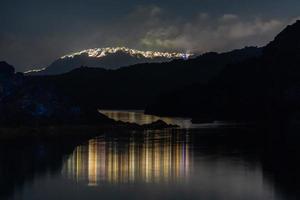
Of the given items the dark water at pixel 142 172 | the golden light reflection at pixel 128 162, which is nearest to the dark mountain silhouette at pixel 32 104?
the dark water at pixel 142 172

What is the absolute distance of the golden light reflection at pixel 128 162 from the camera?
173ft

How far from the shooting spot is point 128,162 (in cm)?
6444

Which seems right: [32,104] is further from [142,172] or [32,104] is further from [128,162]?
[142,172]

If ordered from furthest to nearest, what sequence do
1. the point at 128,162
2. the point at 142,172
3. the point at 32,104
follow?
the point at 32,104
the point at 128,162
the point at 142,172

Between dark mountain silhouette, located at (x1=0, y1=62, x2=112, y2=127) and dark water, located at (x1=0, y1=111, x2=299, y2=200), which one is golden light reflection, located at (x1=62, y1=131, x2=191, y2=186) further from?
dark mountain silhouette, located at (x1=0, y1=62, x2=112, y2=127)

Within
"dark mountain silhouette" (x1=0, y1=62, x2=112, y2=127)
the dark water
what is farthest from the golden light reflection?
"dark mountain silhouette" (x1=0, y1=62, x2=112, y2=127)

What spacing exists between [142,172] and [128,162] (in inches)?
337

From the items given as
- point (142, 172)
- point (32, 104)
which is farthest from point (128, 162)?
point (32, 104)

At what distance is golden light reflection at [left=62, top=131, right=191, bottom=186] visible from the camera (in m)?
52.7

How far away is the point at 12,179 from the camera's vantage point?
51.8 m

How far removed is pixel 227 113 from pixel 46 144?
12044 centimetres

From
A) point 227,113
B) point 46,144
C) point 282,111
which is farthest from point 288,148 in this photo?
point 227,113

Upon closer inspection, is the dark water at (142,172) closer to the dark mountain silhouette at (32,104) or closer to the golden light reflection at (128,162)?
the golden light reflection at (128,162)

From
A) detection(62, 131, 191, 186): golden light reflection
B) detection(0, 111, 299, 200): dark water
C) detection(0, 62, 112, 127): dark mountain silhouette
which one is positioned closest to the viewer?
detection(0, 111, 299, 200): dark water
